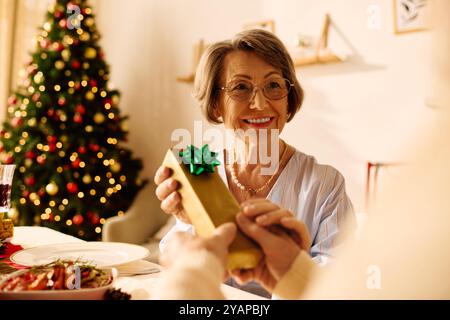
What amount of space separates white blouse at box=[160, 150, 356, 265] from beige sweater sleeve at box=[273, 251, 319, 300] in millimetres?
500

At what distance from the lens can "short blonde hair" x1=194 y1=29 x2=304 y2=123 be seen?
1.30m

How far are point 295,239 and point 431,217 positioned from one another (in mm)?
266

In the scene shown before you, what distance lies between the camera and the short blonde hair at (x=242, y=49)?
130 cm

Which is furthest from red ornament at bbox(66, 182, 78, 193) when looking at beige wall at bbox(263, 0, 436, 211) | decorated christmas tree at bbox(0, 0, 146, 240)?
beige wall at bbox(263, 0, 436, 211)

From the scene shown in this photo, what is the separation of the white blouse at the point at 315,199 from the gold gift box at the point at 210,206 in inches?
17.7

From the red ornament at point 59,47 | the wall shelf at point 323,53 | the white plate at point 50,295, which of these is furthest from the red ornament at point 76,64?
the white plate at point 50,295

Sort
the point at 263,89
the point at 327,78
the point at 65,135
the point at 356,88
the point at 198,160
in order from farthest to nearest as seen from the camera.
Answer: the point at 65,135, the point at 327,78, the point at 356,88, the point at 263,89, the point at 198,160

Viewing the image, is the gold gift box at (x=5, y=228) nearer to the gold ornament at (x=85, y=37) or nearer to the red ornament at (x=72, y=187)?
the red ornament at (x=72, y=187)

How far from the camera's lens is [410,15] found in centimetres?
248

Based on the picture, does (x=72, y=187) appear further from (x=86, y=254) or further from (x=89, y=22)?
(x=86, y=254)

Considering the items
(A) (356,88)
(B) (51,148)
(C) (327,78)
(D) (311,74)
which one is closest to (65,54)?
(B) (51,148)

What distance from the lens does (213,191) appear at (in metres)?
0.69

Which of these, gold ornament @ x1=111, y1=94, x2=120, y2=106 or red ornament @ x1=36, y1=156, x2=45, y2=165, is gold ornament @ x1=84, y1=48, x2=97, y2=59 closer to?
gold ornament @ x1=111, y1=94, x2=120, y2=106

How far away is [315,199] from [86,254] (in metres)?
0.66
